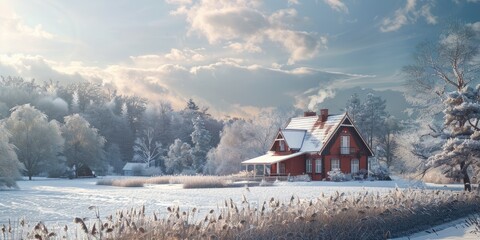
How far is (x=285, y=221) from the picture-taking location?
11.2m

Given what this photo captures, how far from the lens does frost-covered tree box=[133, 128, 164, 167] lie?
8456 cm

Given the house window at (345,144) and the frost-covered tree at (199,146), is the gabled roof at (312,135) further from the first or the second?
the frost-covered tree at (199,146)

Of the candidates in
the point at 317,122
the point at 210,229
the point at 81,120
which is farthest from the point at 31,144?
the point at 210,229

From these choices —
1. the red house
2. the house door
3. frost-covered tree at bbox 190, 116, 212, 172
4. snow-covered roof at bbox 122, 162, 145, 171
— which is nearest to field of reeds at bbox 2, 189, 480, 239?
the red house

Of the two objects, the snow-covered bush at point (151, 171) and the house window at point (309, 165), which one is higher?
the house window at point (309, 165)

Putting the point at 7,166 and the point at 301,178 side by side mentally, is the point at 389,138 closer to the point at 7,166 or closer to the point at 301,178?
the point at 301,178

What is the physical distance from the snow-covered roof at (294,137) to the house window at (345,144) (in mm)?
4112

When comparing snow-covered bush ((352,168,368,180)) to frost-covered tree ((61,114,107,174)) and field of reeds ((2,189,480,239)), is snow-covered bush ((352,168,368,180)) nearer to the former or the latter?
field of reeds ((2,189,480,239))

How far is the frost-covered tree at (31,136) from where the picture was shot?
184 feet

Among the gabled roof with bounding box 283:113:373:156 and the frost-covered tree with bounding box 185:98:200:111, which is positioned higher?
the frost-covered tree with bounding box 185:98:200:111

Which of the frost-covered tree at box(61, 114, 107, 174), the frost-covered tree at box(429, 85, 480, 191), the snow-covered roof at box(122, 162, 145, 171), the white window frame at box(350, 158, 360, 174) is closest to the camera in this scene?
the frost-covered tree at box(429, 85, 480, 191)

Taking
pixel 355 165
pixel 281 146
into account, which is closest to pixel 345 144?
pixel 355 165

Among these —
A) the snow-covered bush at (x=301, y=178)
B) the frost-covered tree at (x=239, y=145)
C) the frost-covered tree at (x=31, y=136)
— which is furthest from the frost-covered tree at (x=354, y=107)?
the frost-covered tree at (x=31, y=136)

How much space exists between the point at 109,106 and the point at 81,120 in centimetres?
2331
